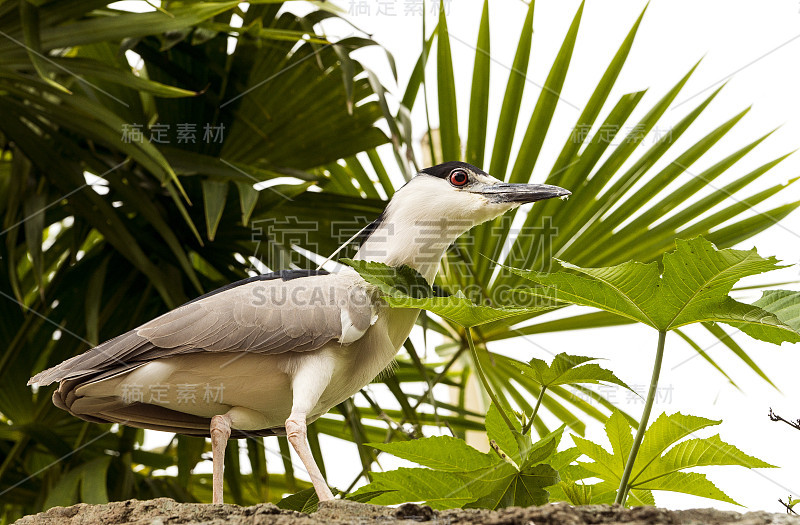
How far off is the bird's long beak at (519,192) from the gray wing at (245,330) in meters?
0.29

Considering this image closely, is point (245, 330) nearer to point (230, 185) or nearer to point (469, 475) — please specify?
point (469, 475)

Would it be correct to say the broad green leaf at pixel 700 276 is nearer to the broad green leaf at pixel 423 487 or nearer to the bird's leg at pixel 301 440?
the broad green leaf at pixel 423 487

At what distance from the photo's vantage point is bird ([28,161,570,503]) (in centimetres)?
118

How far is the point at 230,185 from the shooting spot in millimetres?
2070

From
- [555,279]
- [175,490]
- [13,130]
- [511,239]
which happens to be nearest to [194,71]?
[13,130]

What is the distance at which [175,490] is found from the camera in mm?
2160

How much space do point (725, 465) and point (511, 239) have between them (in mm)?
1203

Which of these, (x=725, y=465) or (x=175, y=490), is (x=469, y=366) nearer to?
(x=175, y=490)

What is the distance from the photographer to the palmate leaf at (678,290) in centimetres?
73

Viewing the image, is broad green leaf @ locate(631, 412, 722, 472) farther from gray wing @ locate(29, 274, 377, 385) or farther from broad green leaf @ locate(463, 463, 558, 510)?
gray wing @ locate(29, 274, 377, 385)

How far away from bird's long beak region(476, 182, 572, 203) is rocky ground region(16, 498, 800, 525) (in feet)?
1.99

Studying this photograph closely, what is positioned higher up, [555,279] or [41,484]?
[555,279]

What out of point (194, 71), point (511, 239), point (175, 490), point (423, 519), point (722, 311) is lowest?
point (175, 490)

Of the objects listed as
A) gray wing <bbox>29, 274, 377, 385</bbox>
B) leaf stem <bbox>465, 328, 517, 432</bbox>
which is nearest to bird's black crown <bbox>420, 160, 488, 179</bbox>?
gray wing <bbox>29, 274, 377, 385</bbox>
